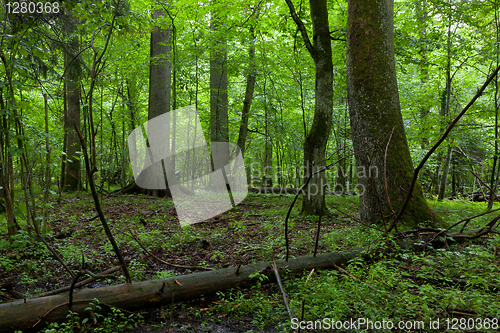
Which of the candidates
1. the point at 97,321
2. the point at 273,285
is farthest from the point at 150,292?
the point at 273,285

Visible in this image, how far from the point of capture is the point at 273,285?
3.51m

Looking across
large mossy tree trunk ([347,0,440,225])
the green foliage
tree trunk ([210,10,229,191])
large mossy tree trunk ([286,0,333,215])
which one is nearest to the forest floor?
the green foliage

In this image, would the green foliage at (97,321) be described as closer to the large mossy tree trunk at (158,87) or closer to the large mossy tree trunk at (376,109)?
the large mossy tree trunk at (376,109)

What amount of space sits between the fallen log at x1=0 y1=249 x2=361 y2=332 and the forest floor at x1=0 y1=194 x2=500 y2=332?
12 cm

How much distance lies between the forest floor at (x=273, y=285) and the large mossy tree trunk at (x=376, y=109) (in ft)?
2.77

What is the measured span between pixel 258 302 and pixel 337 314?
2.67 feet

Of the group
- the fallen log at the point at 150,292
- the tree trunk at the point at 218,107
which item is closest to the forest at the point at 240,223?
the fallen log at the point at 150,292

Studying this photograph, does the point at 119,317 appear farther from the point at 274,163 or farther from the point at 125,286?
the point at 274,163

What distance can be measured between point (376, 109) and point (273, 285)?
11.7ft

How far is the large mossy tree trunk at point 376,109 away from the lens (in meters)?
4.95

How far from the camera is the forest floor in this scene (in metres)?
2.55

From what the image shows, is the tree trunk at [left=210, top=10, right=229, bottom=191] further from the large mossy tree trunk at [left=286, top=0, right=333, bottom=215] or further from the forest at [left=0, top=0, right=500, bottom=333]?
the large mossy tree trunk at [left=286, top=0, right=333, bottom=215]

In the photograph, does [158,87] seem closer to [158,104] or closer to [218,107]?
[158,104]

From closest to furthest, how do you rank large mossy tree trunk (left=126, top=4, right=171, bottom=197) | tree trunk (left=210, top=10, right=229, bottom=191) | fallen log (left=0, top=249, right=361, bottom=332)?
fallen log (left=0, top=249, right=361, bottom=332) → tree trunk (left=210, top=10, right=229, bottom=191) → large mossy tree trunk (left=126, top=4, right=171, bottom=197)
